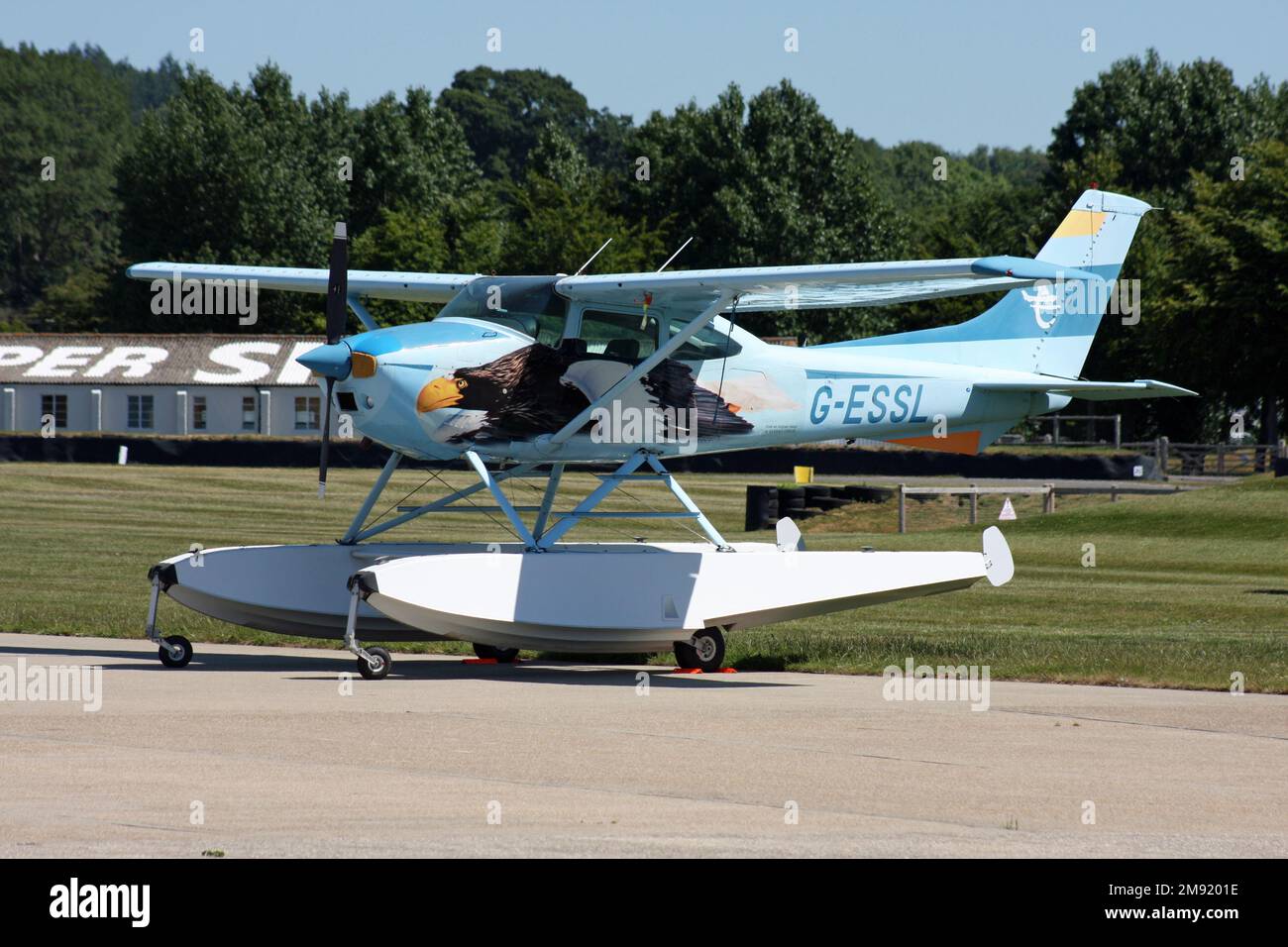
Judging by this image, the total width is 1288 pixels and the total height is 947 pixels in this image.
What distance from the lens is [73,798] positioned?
8.31 m

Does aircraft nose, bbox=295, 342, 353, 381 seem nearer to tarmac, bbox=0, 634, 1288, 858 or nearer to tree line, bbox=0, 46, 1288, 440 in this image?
tarmac, bbox=0, 634, 1288, 858

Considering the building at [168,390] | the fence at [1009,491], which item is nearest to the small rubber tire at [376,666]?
the fence at [1009,491]

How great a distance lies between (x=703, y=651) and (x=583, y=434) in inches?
91.6

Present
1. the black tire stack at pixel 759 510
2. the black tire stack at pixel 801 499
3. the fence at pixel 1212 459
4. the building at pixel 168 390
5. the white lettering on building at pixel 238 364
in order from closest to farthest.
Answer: the black tire stack at pixel 759 510 → the black tire stack at pixel 801 499 → the fence at pixel 1212 459 → the white lettering on building at pixel 238 364 → the building at pixel 168 390

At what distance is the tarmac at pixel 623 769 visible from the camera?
24.6ft

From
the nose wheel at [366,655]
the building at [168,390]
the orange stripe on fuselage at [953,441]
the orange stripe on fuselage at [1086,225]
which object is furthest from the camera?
the building at [168,390]

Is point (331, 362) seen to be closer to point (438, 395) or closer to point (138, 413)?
point (438, 395)

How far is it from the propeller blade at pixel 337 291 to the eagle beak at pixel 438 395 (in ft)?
3.08

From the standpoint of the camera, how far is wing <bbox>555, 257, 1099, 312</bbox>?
45.6 ft

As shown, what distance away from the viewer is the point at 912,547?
100ft

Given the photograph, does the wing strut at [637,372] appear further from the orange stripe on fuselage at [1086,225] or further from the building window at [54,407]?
the building window at [54,407]

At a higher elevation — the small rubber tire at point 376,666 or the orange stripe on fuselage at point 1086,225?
the orange stripe on fuselage at point 1086,225

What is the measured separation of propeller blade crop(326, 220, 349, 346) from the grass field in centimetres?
450
